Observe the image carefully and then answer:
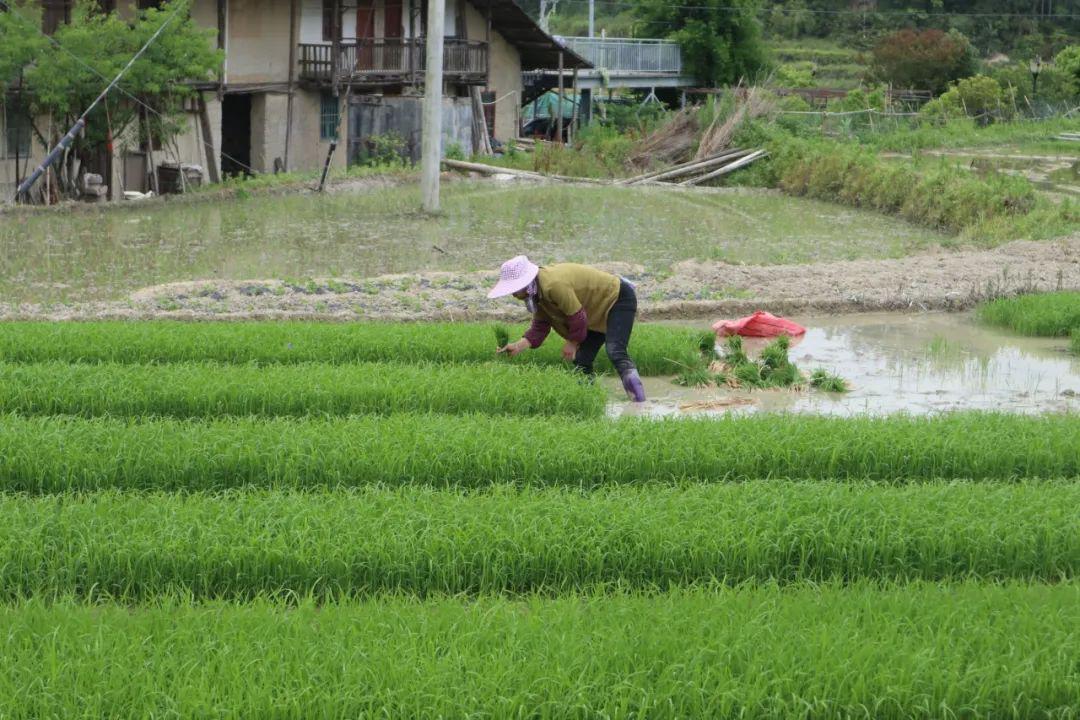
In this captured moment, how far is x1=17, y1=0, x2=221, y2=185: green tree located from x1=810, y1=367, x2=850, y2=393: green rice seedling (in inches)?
483

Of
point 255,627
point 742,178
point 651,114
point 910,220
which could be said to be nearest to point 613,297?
point 255,627

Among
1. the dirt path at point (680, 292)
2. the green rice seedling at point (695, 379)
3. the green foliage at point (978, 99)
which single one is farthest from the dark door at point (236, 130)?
the green foliage at point (978, 99)

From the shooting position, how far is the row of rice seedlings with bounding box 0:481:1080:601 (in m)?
5.70

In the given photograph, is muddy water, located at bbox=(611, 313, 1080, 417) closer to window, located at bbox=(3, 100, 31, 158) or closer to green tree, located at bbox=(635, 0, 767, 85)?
window, located at bbox=(3, 100, 31, 158)

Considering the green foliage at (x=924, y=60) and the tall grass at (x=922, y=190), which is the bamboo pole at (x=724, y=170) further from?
the green foliage at (x=924, y=60)

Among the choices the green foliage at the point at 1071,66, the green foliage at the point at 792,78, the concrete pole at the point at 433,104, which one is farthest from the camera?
the green foliage at the point at 792,78

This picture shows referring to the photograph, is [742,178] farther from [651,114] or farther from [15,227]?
[15,227]

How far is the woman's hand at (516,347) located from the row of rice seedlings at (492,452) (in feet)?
4.17

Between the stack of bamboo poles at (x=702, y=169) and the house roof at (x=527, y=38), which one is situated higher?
the house roof at (x=527, y=38)

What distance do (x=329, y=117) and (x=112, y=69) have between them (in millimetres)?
7865

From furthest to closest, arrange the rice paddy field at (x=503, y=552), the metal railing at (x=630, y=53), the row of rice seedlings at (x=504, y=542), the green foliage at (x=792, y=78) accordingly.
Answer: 1. the green foliage at (x=792, y=78)
2. the metal railing at (x=630, y=53)
3. the row of rice seedlings at (x=504, y=542)
4. the rice paddy field at (x=503, y=552)

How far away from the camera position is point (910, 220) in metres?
21.0

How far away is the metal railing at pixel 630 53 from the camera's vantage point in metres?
36.1

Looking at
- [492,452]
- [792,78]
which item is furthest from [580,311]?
[792,78]
